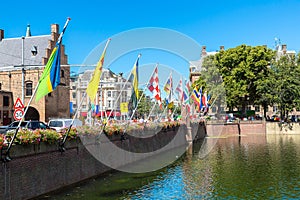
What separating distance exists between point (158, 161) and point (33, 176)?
1672 cm

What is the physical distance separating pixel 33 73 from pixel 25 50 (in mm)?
5383

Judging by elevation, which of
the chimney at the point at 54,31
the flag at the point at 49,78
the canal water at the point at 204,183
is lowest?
the canal water at the point at 204,183

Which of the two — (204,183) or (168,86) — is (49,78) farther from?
(168,86)

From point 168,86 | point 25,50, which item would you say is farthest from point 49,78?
point 25,50

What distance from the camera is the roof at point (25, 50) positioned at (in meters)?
52.4

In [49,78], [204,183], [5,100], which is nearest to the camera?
[49,78]

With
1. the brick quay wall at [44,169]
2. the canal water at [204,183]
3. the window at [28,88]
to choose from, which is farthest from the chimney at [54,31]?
the brick quay wall at [44,169]

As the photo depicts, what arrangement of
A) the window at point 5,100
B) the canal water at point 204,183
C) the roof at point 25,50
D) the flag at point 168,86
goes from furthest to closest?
the roof at point 25,50, the window at point 5,100, the flag at point 168,86, the canal water at point 204,183

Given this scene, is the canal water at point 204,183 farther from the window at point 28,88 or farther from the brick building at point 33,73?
the window at point 28,88

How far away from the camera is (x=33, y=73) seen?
5066cm

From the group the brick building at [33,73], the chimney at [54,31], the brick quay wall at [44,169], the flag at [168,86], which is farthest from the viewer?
the chimney at [54,31]

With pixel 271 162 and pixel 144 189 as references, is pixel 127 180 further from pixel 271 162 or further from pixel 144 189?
pixel 271 162

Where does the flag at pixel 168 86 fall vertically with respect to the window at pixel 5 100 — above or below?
above

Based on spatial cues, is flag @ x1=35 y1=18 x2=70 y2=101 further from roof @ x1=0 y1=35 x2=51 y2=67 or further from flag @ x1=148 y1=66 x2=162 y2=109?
roof @ x1=0 y1=35 x2=51 y2=67
